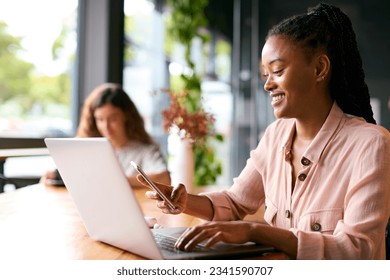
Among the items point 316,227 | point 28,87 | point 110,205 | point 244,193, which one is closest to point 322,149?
point 316,227

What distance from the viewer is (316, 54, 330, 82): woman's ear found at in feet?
4.02

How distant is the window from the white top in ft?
2.35

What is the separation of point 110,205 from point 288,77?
53cm

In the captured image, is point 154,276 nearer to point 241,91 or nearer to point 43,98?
point 43,98

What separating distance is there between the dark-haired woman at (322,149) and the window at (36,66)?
1.88m

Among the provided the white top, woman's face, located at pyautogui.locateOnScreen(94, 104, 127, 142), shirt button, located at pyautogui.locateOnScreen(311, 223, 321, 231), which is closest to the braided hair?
shirt button, located at pyautogui.locateOnScreen(311, 223, 321, 231)

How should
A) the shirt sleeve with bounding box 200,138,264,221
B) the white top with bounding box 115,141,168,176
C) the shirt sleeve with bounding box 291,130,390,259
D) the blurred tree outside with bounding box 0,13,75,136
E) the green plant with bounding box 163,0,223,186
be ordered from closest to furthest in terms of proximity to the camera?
the shirt sleeve with bounding box 291,130,390,259 < the shirt sleeve with bounding box 200,138,264,221 < the white top with bounding box 115,141,168,176 < the blurred tree outside with bounding box 0,13,75,136 < the green plant with bounding box 163,0,223,186

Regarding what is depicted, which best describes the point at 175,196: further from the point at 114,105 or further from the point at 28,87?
the point at 28,87

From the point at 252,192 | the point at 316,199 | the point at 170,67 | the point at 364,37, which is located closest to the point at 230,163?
the point at 170,67

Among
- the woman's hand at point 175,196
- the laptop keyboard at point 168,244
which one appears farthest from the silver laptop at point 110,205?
the woman's hand at point 175,196

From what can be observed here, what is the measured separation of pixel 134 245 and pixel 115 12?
2.78m

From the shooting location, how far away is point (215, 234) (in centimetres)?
93

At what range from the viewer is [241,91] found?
460cm

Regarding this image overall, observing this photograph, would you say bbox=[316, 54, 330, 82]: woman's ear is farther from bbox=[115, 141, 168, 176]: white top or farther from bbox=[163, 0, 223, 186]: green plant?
bbox=[163, 0, 223, 186]: green plant
